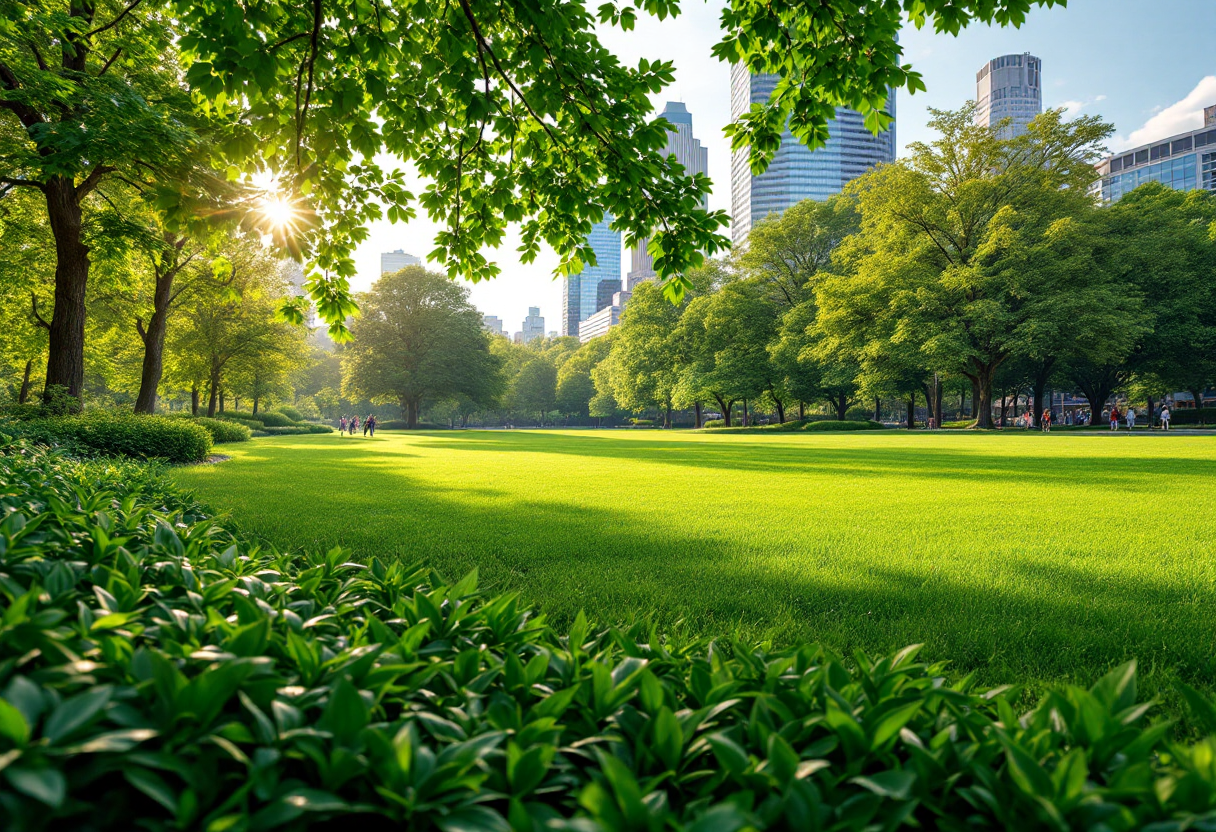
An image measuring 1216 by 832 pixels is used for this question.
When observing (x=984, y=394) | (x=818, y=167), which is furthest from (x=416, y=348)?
(x=818, y=167)

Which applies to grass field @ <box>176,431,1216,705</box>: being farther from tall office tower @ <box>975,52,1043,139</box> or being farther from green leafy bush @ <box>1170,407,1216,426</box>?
tall office tower @ <box>975,52,1043,139</box>

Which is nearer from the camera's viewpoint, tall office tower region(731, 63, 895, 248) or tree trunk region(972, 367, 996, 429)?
tree trunk region(972, 367, 996, 429)

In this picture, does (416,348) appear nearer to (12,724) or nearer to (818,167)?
(12,724)

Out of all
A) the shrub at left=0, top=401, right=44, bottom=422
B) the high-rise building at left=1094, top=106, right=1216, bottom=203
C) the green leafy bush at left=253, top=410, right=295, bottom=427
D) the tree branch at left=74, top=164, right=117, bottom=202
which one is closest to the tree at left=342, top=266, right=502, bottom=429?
the green leafy bush at left=253, top=410, right=295, bottom=427

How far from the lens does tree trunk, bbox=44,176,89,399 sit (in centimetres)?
1224

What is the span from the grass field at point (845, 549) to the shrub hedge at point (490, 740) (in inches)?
68.0

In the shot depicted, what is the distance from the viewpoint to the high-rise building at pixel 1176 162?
98.1m

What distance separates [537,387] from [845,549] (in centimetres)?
9121

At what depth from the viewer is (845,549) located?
5477 millimetres

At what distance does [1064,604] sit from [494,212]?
6234 millimetres

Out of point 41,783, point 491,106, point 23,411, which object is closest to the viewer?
point 41,783

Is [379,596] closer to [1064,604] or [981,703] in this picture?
[981,703]

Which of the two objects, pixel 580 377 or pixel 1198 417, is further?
pixel 580 377

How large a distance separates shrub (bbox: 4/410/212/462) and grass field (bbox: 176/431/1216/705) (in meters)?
2.19
